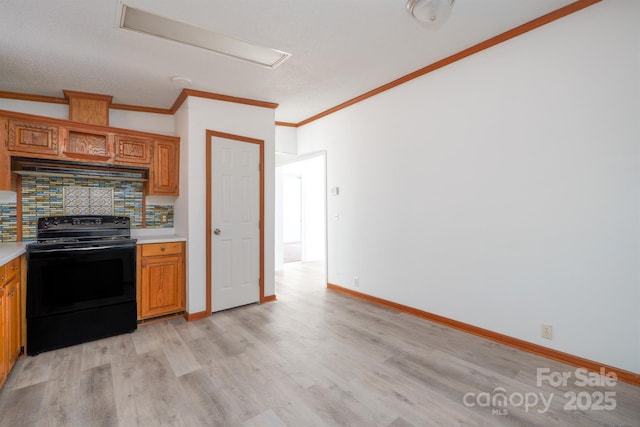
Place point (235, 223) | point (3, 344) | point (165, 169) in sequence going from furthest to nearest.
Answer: point (235, 223) < point (165, 169) < point (3, 344)

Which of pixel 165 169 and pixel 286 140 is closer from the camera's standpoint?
pixel 165 169

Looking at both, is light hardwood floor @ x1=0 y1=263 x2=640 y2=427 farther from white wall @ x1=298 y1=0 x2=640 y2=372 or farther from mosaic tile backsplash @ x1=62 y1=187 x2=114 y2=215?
mosaic tile backsplash @ x1=62 y1=187 x2=114 y2=215

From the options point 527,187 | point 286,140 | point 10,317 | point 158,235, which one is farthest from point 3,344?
point 527,187

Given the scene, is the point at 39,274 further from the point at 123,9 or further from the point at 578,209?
the point at 578,209

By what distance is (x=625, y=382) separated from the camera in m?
2.06

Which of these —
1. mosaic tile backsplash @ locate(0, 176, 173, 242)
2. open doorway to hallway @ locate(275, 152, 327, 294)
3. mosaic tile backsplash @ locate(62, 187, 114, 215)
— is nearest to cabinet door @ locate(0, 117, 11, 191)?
mosaic tile backsplash @ locate(0, 176, 173, 242)

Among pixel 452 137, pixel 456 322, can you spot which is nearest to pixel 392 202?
pixel 452 137

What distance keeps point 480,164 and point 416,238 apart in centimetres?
102

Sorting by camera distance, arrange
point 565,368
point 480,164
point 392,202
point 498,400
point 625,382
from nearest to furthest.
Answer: point 498,400 → point 625,382 → point 565,368 → point 480,164 → point 392,202

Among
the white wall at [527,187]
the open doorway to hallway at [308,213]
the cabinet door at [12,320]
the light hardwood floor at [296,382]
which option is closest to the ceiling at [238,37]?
the white wall at [527,187]

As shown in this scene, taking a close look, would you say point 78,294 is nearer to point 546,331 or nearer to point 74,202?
point 74,202

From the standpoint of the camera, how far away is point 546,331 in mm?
2412

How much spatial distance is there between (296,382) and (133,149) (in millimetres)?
2993

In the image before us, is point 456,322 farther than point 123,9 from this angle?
Yes
